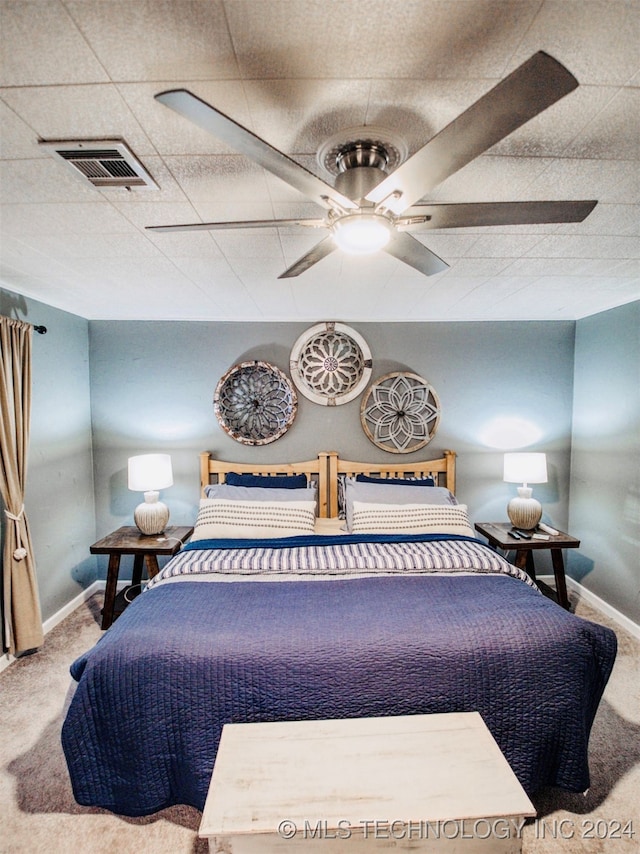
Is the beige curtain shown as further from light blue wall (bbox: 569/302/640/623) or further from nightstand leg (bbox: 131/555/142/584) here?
light blue wall (bbox: 569/302/640/623)

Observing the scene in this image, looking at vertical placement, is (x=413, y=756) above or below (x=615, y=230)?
below

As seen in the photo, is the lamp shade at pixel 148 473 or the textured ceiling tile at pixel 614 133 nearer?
the textured ceiling tile at pixel 614 133

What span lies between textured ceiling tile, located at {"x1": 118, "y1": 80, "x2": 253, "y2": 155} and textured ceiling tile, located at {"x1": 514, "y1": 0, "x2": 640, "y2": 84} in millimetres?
662

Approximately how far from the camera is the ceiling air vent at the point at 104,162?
122 cm

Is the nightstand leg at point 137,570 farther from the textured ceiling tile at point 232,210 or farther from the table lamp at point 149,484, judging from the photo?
the textured ceiling tile at point 232,210

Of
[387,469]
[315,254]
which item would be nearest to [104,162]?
[315,254]

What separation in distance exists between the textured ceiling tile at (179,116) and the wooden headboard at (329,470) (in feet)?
8.62

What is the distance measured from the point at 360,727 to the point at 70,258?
8.19 feet

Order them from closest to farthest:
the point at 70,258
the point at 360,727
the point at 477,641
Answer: the point at 360,727, the point at 477,641, the point at 70,258

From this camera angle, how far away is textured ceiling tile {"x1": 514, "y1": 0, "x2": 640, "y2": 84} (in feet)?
2.69

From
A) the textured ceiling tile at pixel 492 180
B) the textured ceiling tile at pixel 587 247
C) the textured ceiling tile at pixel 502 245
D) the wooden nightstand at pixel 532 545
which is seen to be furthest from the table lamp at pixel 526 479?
the textured ceiling tile at pixel 492 180

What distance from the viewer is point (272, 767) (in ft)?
4.36

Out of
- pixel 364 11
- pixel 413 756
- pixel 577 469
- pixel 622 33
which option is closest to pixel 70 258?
pixel 364 11

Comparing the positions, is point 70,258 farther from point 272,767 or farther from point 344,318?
point 272,767
